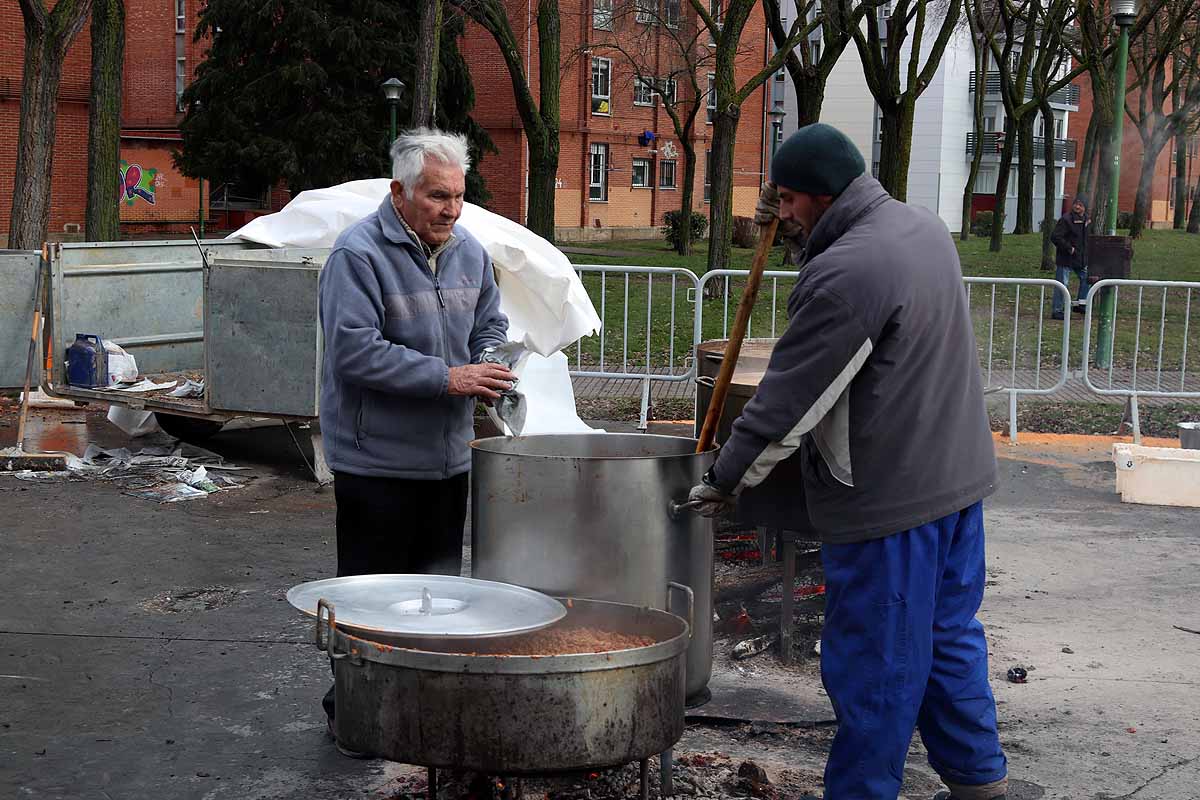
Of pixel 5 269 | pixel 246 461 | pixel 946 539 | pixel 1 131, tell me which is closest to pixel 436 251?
pixel 946 539

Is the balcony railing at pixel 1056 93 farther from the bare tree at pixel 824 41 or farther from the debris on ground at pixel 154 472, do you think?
the debris on ground at pixel 154 472

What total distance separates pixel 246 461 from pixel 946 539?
660 cm

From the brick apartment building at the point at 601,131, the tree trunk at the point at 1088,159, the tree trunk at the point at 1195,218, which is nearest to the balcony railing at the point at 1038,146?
the tree trunk at the point at 1195,218

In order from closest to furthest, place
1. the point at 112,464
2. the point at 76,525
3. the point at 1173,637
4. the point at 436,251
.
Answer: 1. the point at 436,251
2. the point at 1173,637
3. the point at 76,525
4. the point at 112,464

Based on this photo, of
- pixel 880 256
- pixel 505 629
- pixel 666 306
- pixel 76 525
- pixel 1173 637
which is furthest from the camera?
pixel 666 306

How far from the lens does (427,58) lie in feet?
52.4

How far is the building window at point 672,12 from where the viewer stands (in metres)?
39.2

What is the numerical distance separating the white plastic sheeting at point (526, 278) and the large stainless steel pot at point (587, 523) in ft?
16.6

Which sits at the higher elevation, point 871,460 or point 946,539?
point 871,460

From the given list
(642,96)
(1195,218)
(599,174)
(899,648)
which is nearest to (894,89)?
(899,648)

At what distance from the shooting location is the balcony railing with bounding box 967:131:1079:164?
63656 mm

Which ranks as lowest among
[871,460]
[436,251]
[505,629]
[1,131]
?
[505,629]

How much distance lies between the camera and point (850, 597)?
11.4 feet

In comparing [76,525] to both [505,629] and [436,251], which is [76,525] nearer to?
[436,251]
